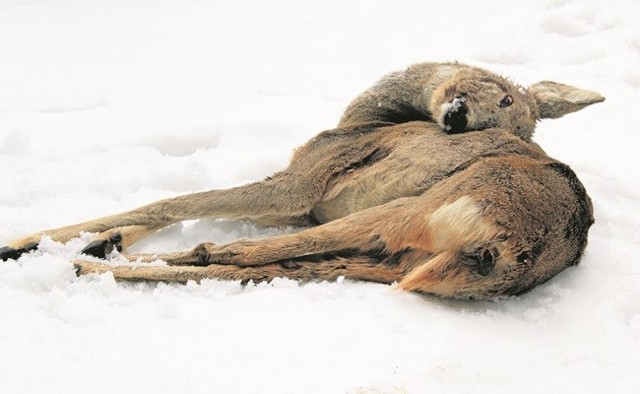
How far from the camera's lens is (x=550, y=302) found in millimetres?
3307

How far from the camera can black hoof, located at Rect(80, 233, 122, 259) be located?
379 cm

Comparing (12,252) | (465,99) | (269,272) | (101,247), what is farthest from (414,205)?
(12,252)

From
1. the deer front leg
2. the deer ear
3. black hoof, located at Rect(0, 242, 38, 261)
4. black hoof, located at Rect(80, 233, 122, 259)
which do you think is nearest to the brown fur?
the deer ear

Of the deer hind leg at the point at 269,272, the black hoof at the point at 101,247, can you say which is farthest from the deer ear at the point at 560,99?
Result: the black hoof at the point at 101,247

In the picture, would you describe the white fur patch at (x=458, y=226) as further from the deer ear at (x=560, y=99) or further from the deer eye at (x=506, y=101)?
the deer ear at (x=560, y=99)

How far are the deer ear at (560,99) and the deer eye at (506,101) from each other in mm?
346

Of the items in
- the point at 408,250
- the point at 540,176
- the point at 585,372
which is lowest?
the point at 585,372

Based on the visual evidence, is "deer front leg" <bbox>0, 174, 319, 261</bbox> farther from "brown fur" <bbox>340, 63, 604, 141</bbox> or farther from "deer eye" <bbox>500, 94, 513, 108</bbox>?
"deer eye" <bbox>500, 94, 513, 108</bbox>

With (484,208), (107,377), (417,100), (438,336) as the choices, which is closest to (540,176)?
(484,208)

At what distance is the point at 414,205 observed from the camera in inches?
139

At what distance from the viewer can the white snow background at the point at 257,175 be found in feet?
8.86

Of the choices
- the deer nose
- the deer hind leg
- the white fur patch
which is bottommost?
the deer hind leg

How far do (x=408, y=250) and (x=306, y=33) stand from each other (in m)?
4.78

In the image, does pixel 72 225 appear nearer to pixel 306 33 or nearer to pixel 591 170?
pixel 591 170
